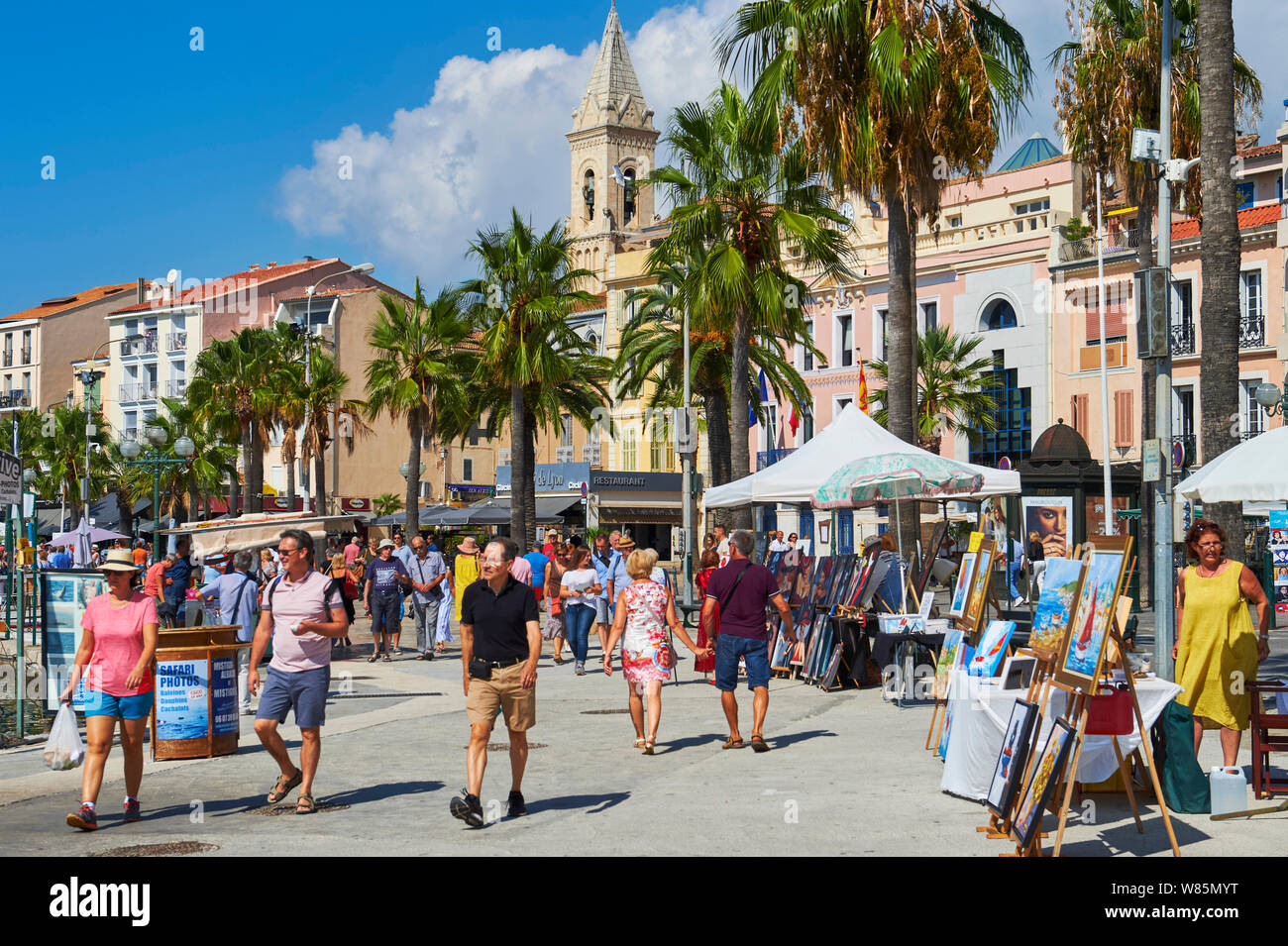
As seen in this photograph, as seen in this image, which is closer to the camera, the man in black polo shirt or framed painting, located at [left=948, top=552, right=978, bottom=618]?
the man in black polo shirt

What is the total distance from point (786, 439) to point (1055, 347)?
13.9m

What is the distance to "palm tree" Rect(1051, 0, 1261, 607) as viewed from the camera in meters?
25.0

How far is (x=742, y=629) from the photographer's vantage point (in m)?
11.4

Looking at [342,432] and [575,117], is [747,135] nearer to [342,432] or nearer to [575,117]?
[342,432]

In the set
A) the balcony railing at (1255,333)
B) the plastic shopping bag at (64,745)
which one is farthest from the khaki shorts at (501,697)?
the balcony railing at (1255,333)

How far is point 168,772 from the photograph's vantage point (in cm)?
1072

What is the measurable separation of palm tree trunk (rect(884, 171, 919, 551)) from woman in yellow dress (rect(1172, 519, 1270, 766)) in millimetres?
11247

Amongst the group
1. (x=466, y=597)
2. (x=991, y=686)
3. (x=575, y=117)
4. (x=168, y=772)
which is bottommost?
(x=168, y=772)

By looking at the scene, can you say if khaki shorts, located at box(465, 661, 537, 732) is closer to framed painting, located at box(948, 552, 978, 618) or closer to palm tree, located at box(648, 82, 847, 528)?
framed painting, located at box(948, 552, 978, 618)

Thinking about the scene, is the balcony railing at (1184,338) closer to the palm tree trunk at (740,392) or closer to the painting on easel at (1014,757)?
the palm tree trunk at (740,392)

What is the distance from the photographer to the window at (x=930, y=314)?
48969 mm

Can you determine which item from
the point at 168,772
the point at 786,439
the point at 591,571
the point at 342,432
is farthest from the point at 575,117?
the point at 168,772

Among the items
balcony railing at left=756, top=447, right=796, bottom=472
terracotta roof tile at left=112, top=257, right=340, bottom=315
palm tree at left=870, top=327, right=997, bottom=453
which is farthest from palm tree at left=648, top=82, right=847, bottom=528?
terracotta roof tile at left=112, top=257, right=340, bottom=315

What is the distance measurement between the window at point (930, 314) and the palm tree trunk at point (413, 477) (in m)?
18.4
